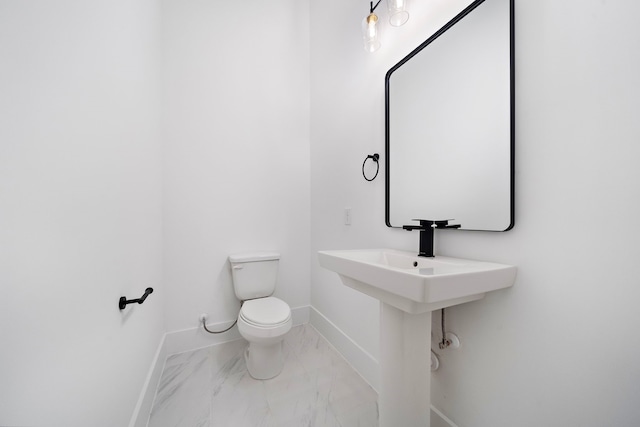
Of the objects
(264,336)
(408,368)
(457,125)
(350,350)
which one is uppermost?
(457,125)

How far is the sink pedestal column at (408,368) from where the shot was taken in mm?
950

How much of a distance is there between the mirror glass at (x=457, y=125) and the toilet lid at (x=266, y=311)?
0.90 metres

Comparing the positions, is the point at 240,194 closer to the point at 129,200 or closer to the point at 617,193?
the point at 129,200

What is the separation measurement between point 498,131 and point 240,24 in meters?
2.19

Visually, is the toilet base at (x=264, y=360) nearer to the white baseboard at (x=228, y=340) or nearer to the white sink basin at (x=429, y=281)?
the white baseboard at (x=228, y=340)

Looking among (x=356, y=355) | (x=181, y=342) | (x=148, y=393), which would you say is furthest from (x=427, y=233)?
(x=181, y=342)

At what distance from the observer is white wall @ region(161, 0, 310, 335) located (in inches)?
73.2

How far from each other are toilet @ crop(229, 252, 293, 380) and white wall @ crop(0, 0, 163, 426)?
0.59 metres

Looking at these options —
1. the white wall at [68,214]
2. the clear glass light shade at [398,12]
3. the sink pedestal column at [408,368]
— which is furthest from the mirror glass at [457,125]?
the white wall at [68,214]

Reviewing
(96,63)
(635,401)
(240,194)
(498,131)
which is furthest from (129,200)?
(635,401)

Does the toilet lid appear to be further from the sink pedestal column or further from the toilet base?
the sink pedestal column

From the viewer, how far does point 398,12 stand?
119 centimetres

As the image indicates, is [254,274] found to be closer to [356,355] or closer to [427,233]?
[356,355]

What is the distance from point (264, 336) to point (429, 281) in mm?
1131
